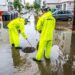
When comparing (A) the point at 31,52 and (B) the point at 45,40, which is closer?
(B) the point at 45,40

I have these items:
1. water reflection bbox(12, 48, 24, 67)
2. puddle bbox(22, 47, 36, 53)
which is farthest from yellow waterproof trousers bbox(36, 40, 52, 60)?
puddle bbox(22, 47, 36, 53)

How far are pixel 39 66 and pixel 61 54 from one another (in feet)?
6.77

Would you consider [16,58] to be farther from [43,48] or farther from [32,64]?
[43,48]

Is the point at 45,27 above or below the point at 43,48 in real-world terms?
above

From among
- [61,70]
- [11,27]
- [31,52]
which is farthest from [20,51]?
[61,70]

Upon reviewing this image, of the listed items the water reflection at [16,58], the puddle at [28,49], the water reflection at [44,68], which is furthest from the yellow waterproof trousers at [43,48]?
the puddle at [28,49]

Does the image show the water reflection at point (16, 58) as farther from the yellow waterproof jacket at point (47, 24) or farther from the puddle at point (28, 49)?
the yellow waterproof jacket at point (47, 24)

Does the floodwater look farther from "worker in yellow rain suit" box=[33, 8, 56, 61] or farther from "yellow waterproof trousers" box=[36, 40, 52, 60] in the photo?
"worker in yellow rain suit" box=[33, 8, 56, 61]

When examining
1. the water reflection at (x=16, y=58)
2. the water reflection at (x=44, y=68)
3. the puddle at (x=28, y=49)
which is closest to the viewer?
the water reflection at (x=44, y=68)

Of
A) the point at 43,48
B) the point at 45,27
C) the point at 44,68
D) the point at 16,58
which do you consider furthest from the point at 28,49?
the point at 44,68

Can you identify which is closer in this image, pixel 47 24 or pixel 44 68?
pixel 44 68

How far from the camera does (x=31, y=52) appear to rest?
32.4ft

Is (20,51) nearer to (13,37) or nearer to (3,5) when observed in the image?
(13,37)

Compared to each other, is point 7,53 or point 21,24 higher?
point 21,24
